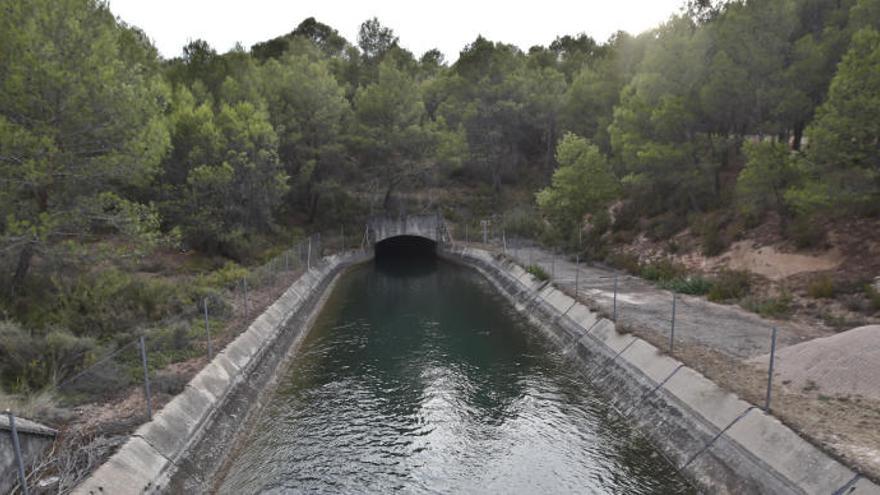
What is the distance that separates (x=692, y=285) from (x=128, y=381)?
27.2m

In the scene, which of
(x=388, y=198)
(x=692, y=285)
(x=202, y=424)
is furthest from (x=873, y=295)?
(x=388, y=198)

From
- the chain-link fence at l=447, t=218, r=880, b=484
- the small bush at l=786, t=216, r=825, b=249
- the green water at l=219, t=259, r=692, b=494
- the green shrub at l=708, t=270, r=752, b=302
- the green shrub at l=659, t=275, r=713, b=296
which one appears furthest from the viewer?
the green shrub at l=659, t=275, r=713, b=296

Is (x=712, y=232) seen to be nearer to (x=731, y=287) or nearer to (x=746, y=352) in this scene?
(x=731, y=287)

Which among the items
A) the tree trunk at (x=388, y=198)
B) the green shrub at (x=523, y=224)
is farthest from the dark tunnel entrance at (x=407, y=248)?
the green shrub at (x=523, y=224)

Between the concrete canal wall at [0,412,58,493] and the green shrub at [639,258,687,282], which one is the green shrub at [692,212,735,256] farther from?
the concrete canal wall at [0,412,58,493]

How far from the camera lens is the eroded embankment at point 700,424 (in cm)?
1133

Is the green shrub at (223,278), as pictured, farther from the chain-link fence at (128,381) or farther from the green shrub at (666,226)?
the green shrub at (666,226)

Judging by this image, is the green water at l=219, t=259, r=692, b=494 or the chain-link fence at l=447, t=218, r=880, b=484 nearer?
the chain-link fence at l=447, t=218, r=880, b=484

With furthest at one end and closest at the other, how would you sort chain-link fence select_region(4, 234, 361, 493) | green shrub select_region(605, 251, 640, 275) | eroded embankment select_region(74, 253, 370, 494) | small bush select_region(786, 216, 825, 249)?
green shrub select_region(605, 251, 640, 275)
small bush select_region(786, 216, 825, 249)
eroded embankment select_region(74, 253, 370, 494)
chain-link fence select_region(4, 234, 361, 493)

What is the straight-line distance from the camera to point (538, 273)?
112 ft

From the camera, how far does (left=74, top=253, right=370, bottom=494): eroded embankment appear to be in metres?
11.6

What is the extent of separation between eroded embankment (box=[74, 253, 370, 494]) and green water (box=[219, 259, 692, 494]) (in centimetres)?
75

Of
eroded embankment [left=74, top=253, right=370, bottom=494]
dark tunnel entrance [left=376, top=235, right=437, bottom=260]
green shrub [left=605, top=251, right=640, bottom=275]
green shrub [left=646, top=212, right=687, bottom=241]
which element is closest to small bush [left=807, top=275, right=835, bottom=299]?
green shrub [left=605, top=251, right=640, bottom=275]

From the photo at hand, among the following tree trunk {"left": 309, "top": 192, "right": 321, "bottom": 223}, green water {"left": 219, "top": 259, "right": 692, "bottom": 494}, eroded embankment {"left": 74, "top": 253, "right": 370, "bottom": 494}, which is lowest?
green water {"left": 219, "top": 259, "right": 692, "bottom": 494}
